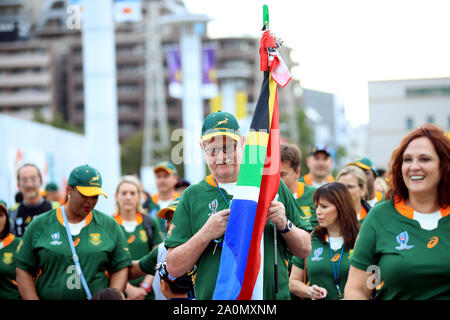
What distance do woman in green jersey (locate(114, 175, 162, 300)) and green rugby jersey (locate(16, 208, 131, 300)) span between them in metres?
1.71

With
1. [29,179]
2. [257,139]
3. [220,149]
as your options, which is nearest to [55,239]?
[220,149]

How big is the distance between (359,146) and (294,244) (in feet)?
514

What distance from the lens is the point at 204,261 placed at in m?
3.95

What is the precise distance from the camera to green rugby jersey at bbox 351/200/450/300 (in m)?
3.62

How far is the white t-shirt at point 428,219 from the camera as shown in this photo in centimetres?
372

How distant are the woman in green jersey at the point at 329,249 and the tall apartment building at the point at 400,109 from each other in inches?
2016

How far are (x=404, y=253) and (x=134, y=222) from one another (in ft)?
15.6

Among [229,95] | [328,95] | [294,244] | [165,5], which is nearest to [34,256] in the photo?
[294,244]

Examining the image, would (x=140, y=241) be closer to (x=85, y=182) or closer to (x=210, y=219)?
(x=85, y=182)

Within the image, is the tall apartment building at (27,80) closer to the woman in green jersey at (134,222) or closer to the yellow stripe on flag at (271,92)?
the woman in green jersey at (134,222)

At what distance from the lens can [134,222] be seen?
7.98 metres

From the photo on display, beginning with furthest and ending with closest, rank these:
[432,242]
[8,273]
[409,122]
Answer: [409,122] < [8,273] < [432,242]
